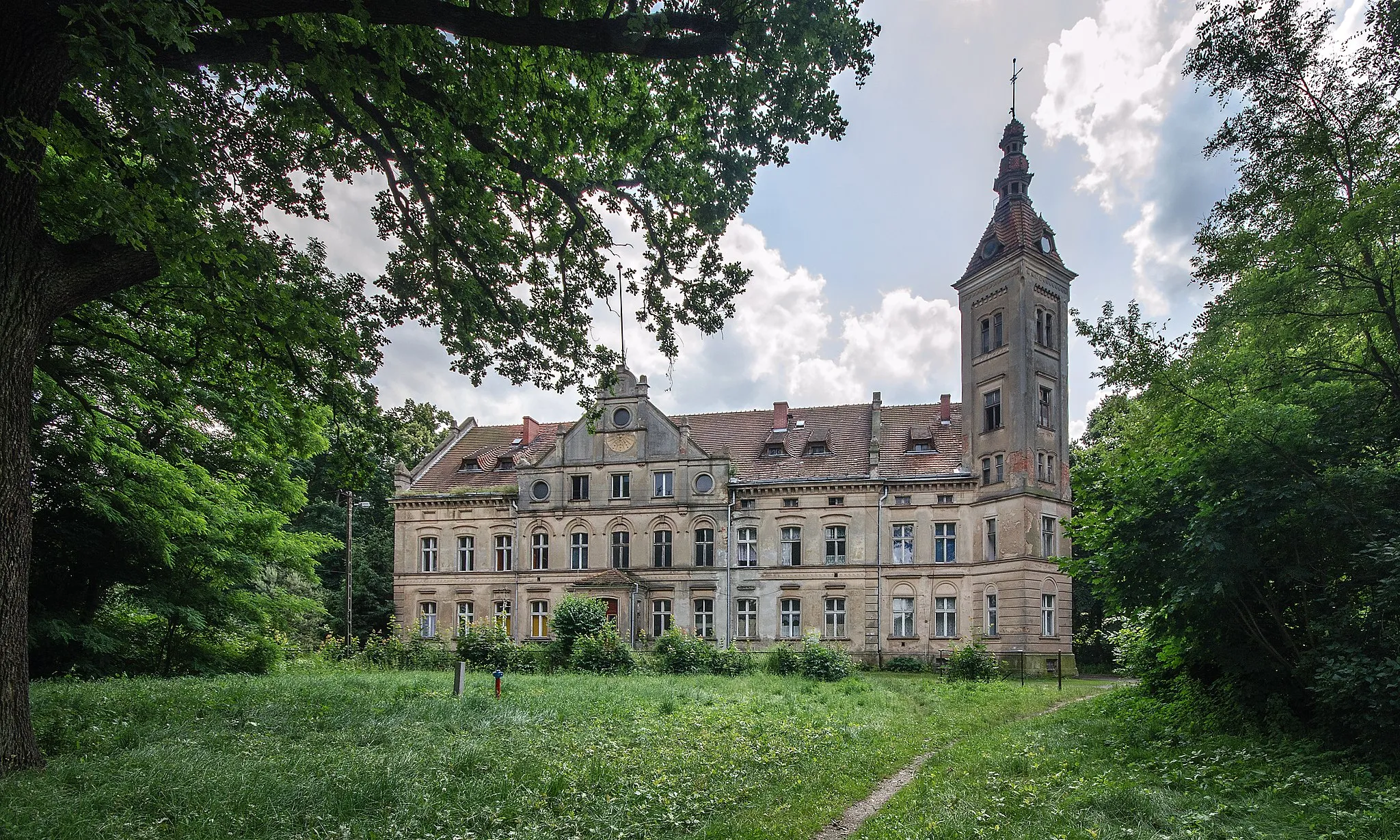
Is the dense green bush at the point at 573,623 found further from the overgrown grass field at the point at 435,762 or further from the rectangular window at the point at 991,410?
the rectangular window at the point at 991,410

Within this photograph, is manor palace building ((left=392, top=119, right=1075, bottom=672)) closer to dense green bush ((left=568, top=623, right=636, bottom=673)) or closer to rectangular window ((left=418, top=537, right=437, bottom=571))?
rectangular window ((left=418, top=537, right=437, bottom=571))

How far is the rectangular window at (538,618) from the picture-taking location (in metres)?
32.6

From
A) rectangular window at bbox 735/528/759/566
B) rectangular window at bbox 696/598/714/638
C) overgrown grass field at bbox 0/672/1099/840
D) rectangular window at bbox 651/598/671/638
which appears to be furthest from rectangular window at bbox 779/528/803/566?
overgrown grass field at bbox 0/672/1099/840

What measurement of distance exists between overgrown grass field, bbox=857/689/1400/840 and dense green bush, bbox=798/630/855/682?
39.1ft

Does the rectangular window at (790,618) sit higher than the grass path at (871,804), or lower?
lower

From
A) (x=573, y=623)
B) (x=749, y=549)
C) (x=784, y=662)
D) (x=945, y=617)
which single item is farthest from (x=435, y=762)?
(x=945, y=617)

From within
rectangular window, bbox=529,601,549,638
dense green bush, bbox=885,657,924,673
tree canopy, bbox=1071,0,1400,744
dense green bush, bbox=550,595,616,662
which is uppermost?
tree canopy, bbox=1071,0,1400,744

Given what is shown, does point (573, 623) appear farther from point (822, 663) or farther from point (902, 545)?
point (902, 545)

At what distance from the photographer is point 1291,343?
970 cm

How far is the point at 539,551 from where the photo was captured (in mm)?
33219

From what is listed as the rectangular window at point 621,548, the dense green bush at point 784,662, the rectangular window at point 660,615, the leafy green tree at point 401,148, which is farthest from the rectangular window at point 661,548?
the leafy green tree at point 401,148

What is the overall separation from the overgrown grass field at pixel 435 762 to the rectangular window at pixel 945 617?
15216mm

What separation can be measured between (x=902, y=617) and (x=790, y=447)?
8.49 meters

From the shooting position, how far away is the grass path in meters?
6.93
